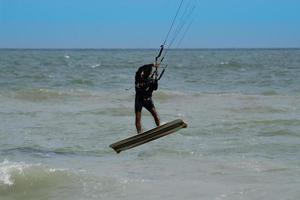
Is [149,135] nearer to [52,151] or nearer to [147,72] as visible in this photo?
[147,72]

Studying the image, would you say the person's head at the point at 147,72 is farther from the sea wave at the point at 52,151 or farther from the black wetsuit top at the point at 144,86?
the sea wave at the point at 52,151

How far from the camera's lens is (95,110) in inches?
942

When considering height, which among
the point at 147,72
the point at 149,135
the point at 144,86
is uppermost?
the point at 147,72

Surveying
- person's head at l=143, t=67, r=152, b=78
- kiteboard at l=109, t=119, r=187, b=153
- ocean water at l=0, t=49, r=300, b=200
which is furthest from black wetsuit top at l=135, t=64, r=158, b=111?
ocean water at l=0, t=49, r=300, b=200

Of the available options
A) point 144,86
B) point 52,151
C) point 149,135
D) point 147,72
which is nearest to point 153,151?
point 149,135

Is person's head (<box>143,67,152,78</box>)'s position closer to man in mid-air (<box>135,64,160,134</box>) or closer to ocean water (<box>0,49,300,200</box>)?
man in mid-air (<box>135,64,160,134</box>)

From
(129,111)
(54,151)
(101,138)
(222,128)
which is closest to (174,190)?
(54,151)

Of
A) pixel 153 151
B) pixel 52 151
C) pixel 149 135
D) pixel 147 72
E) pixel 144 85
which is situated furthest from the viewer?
pixel 52 151

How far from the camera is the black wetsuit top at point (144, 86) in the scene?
478 inches

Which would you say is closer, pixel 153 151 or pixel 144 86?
pixel 144 86

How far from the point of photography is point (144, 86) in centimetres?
1243

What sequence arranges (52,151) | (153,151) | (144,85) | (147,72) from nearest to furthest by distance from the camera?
(147,72), (144,85), (153,151), (52,151)

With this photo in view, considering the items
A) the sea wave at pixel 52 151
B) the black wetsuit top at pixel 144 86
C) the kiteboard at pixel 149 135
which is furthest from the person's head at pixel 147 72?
the sea wave at pixel 52 151

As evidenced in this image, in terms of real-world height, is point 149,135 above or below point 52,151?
above
